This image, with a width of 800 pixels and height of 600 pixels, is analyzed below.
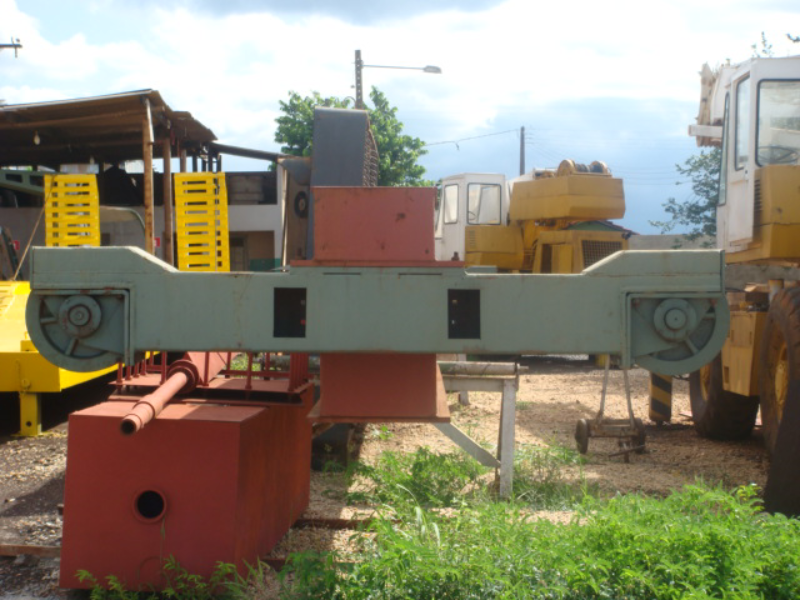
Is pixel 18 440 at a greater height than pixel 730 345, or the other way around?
pixel 730 345

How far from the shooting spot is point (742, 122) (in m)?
6.74

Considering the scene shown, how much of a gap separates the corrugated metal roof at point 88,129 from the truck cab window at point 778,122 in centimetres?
700

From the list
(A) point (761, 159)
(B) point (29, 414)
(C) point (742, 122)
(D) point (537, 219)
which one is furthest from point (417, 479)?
(D) point (537, 219)

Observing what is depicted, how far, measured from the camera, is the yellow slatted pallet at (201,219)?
16.9ft

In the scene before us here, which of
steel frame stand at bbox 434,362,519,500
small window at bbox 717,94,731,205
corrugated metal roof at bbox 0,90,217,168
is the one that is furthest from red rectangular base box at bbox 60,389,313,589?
corrugated metal roof at bbox 0,90,217,168

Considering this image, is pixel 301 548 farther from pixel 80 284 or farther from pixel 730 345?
pixel 730 345

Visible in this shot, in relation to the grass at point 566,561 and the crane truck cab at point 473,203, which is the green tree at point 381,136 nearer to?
the crane truck cab at point 473,203

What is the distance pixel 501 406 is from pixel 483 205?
11.1 meters

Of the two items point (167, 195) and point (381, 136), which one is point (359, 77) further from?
point (167, 195)

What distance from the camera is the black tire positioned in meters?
7.83

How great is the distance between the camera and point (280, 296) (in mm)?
3197

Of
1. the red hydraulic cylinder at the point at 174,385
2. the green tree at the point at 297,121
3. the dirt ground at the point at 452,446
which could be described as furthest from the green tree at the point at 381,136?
the red hydraulic cylinder at the point at 174,385

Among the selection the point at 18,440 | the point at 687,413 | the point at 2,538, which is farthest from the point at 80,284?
the point at 687,413

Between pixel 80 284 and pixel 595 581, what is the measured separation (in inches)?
81.9
